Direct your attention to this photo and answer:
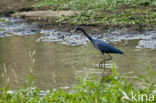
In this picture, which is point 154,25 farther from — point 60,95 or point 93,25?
point 60,95

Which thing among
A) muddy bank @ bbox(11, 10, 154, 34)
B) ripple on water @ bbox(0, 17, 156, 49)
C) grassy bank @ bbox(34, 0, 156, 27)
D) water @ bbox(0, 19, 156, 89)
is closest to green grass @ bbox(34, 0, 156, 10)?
grassy bank @ bbox(34, 0, 156, 27)

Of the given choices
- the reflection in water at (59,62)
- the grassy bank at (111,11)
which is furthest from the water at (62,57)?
the grassy bank at (111,11)

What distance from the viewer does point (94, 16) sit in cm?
1609

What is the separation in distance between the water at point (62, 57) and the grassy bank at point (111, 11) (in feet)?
3.67

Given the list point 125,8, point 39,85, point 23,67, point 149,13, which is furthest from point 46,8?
point 39,85

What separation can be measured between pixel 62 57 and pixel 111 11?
5988 millimetres

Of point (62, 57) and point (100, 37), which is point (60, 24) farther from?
point (62, 57)

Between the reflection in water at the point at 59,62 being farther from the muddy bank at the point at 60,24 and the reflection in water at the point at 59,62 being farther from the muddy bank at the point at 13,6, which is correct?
the muddy bank at the point at 13,6

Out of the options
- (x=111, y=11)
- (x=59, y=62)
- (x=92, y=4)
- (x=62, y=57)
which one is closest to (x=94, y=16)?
(x=111, y=11)

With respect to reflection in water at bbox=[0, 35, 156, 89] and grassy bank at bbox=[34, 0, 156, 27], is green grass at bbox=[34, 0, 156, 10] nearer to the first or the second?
grassy bank at bbox=[34, 0, 156, 27]

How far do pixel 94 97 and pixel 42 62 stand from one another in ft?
18.9

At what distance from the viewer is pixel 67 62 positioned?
10.6 metres

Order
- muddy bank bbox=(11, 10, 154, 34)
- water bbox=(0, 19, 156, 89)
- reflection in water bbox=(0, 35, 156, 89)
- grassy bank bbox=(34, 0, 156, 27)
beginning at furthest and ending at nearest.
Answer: grassy bank bbox=(34, 0, 156, 27)
muddy bank bbox=(11, 10, 154, 34)
water bbox=(0, 19, 156, 89)
reflection in water bbox=(0, 35, 156, 89)

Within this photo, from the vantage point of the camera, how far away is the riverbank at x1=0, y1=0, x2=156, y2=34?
14656 millimetres
